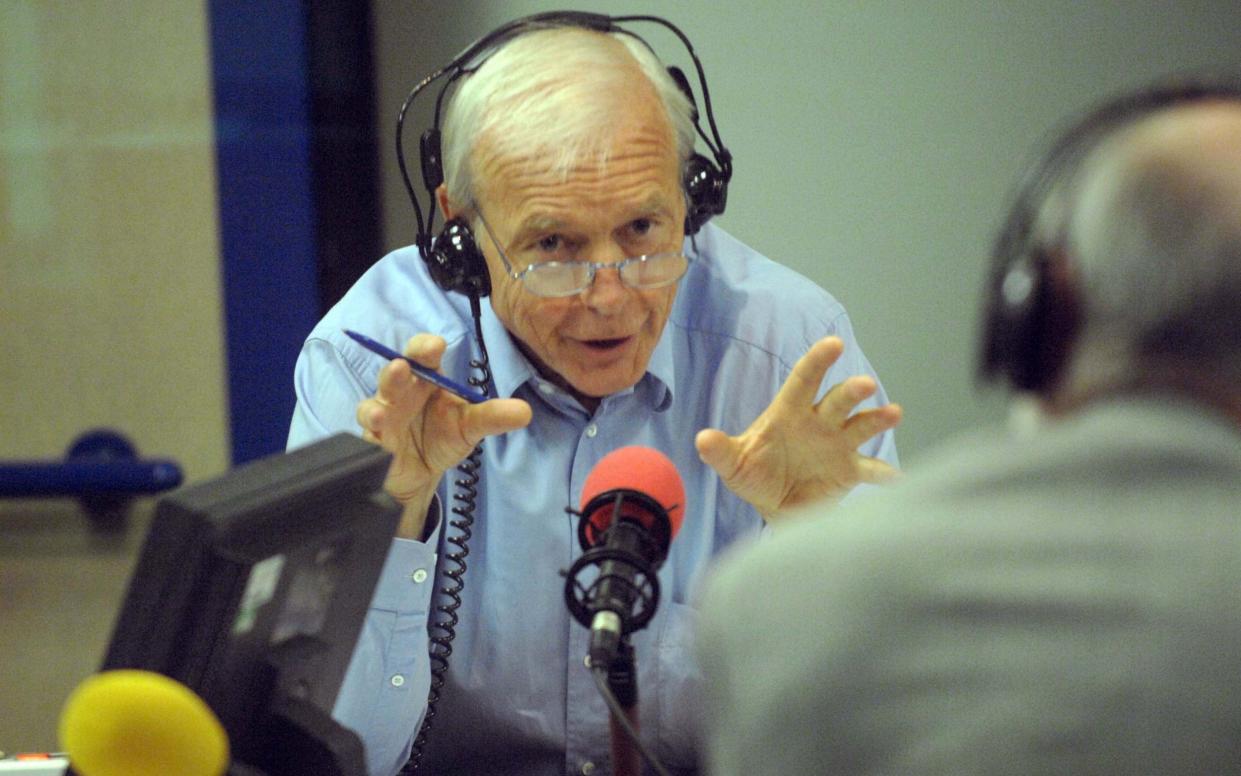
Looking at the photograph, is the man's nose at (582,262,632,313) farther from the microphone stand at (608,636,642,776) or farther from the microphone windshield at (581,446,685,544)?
the microphone stand at (608,636,642,776)

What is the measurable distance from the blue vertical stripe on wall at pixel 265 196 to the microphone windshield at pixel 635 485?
5.57 feet

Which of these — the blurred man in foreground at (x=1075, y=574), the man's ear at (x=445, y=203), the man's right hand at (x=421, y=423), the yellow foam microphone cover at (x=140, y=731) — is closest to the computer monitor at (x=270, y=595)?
the yellow foam microphone cover at (x=140, y=731)

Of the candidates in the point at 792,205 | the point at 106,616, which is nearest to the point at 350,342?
the point at 792,205

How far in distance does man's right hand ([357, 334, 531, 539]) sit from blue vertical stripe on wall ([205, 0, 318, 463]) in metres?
1.37

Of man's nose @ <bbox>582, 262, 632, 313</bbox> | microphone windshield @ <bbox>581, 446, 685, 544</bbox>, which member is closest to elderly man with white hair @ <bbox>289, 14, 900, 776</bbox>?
man's nose @ <bbox>582, 262, 632, 313</bbox>

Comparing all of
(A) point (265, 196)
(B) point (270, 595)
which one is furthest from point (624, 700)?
(A) point (265, 196)

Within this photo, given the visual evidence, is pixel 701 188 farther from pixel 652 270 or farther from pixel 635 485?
pixel 635 485

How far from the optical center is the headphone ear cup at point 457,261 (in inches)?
62.4

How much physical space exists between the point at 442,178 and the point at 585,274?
0.25 metres

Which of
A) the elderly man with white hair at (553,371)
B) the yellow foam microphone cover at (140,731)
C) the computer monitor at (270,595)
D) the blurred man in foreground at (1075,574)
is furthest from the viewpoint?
the elderly man with white hair at (553,371)

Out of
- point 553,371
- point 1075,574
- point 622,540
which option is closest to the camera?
point 1075,574

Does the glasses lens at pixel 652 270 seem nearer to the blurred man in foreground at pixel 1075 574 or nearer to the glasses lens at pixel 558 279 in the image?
the glasses lens at pixel 558 279

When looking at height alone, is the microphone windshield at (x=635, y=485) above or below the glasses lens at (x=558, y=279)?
below

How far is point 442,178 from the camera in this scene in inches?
65.7
